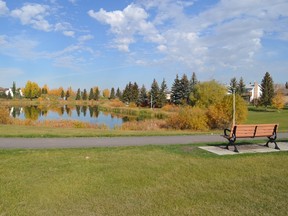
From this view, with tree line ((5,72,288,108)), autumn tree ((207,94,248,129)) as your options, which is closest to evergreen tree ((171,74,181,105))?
tree line ((5,72,288,108))

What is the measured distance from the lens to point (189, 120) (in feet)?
94.6

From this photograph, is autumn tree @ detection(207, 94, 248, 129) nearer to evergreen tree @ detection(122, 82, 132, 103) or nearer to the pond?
the pond

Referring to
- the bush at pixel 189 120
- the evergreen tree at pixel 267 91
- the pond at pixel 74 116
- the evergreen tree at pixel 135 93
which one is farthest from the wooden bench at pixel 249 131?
the evergreen tree at pixel 135 93

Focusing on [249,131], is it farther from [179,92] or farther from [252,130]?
[179,92]

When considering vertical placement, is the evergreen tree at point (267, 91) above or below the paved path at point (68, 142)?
above

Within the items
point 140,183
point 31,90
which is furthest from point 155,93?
point 31,90

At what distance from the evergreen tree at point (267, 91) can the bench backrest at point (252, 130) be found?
61317mm

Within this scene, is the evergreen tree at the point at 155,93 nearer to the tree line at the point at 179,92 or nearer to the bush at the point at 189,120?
the tree line at the point at 179,92

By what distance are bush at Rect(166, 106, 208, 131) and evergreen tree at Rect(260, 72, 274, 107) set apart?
43821mm

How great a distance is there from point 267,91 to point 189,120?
46.0 meters

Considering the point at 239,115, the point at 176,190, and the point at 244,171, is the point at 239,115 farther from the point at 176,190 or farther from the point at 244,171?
the point at 176,190

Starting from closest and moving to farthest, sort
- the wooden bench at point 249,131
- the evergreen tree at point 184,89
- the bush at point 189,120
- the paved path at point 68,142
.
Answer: the wooden bench at point 249,131, the paved path at point 68,142, the bush at point 189,120, the evergreen tree at point 184,89

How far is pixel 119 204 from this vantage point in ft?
17.5

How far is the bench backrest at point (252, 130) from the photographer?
10352 millimetres
